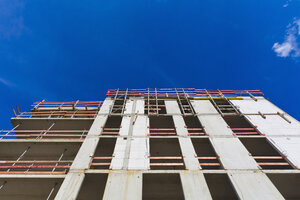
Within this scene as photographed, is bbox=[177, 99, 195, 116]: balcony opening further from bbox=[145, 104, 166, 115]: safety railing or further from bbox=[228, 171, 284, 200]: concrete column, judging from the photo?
bbox=[228, 171, 284, 200]: concrete column

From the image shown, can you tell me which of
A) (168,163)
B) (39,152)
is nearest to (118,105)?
(39,152)

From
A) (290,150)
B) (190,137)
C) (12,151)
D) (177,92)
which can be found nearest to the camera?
(290,150)

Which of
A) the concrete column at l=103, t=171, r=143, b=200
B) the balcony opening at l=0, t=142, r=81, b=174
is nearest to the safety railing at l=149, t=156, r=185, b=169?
the concrete column at l=103, t=171, r=143, b=200

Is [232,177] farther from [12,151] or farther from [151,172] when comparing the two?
[12,151]

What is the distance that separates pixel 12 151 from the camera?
38.2 ft

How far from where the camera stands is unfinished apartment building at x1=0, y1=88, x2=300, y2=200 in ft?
25.5

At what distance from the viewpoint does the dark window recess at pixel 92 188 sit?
27.0 feet

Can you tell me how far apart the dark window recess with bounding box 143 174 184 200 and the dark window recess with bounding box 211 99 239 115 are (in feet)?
28.4

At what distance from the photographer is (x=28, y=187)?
8.54 m

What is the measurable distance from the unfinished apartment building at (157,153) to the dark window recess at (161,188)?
57 millimetres

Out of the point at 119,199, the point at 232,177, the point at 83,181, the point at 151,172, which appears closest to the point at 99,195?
the point at 83,181

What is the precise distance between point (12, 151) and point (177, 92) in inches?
654

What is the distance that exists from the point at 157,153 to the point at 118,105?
7.01 metres

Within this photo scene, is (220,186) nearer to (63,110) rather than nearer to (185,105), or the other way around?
(185,105)
